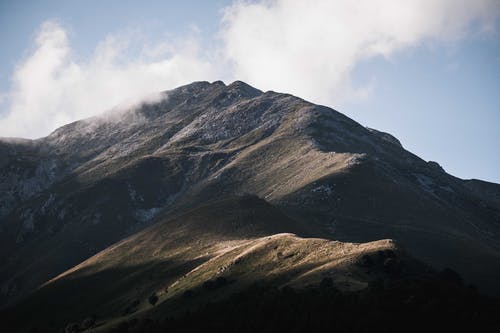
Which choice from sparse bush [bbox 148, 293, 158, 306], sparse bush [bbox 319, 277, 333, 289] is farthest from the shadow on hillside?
sparse bush [bbox 319, 277, 333, 289]

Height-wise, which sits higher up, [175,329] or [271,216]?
[271,216]

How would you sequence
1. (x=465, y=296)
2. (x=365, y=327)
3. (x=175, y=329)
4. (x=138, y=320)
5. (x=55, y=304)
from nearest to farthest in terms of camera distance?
(x=365, y=327)
(x=465, y=296)
(x=175, y=329)
(x=138, y=320)
(x=55, y=304)

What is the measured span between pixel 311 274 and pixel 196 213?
304 ft

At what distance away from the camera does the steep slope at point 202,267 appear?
80.2 m

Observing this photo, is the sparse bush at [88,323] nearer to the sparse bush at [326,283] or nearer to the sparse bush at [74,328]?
the sparse bush at [74,328]

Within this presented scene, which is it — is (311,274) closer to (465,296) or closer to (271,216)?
(465,296)

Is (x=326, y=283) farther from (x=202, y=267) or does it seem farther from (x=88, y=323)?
(x=88, y=323)

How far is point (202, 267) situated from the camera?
107938mm

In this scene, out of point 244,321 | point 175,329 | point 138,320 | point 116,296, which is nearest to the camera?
point 244,321

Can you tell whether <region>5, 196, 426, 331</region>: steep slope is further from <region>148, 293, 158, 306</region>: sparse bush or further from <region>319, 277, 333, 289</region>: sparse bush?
<region>319, 277, 333, 289</region>: sparse bush

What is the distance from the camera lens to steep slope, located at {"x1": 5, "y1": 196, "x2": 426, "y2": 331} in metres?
80.2

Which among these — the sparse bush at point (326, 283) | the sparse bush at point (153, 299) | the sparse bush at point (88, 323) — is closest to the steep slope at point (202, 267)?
the sparse bush at point (153, 299)

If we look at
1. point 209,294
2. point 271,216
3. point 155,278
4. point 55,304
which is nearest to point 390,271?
point 209,294

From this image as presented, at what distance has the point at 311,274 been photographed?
7769 cm
